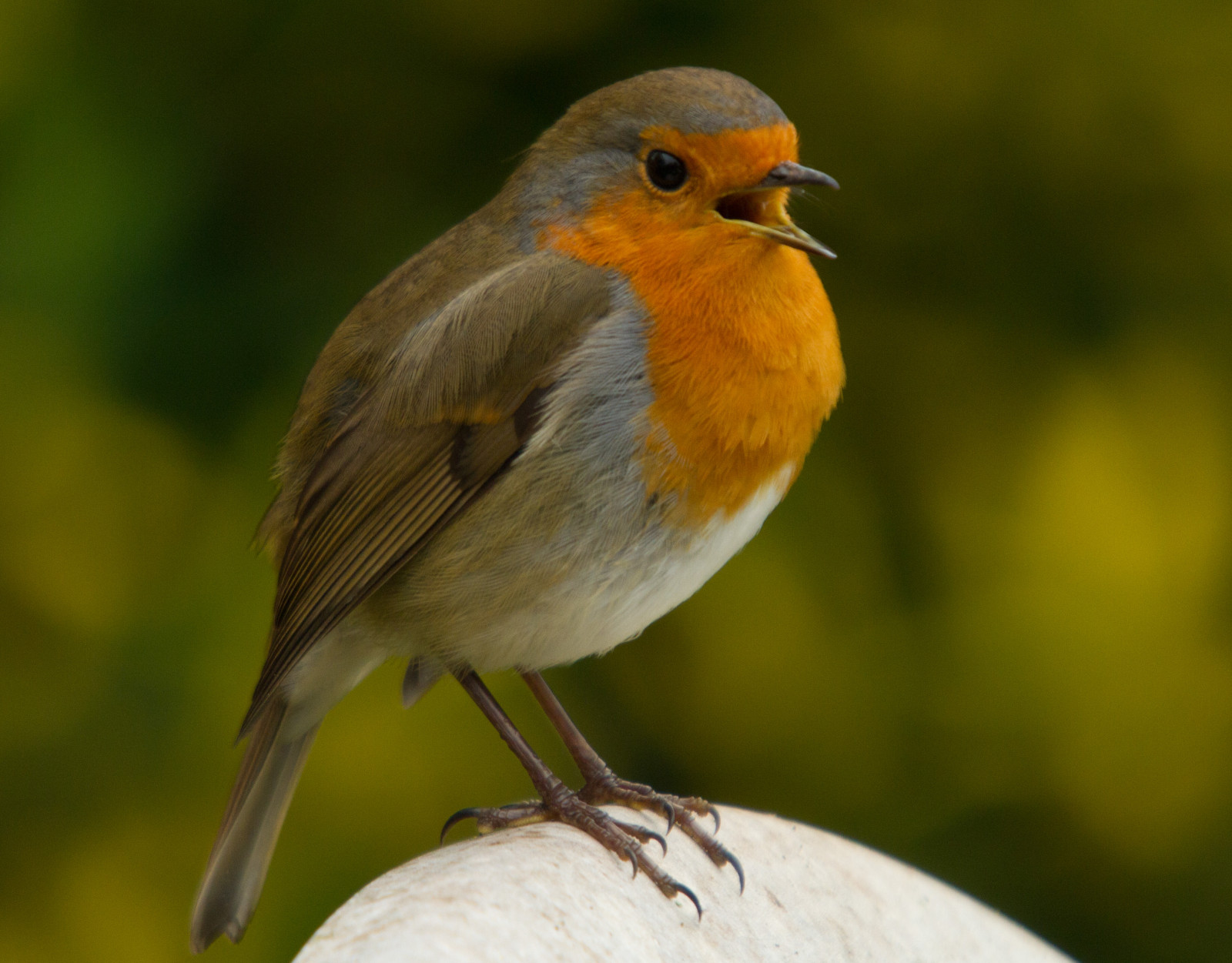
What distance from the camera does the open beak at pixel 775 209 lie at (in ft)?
6.78

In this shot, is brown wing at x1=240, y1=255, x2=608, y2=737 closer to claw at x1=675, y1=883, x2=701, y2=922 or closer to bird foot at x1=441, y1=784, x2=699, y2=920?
bird foot at x1=441, y1=784, x2=699, y2=920

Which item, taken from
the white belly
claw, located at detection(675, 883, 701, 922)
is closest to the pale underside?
the white belly

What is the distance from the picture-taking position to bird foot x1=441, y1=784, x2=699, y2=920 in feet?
6.46

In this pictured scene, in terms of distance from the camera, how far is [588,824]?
2117mm

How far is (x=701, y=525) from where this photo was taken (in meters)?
2.10

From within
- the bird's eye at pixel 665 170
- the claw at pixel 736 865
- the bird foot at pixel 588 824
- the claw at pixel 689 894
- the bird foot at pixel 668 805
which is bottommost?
the claw at pixel 736 865

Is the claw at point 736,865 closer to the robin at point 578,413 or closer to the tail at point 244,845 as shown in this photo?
the robin at point 578,413

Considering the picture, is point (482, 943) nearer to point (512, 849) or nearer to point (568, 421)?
point (512, 849)

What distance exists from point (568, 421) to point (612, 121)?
0.52m

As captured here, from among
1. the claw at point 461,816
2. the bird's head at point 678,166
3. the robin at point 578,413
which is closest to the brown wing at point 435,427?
the robin at point 578,413

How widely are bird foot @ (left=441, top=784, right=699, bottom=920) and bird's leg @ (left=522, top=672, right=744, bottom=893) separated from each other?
0.05 meters

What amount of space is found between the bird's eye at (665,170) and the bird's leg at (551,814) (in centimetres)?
86

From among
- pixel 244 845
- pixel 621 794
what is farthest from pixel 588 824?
pixel 244 845

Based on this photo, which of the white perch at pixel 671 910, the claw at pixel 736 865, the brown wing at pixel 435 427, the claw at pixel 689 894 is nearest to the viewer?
the white perch at pixel 671 910
